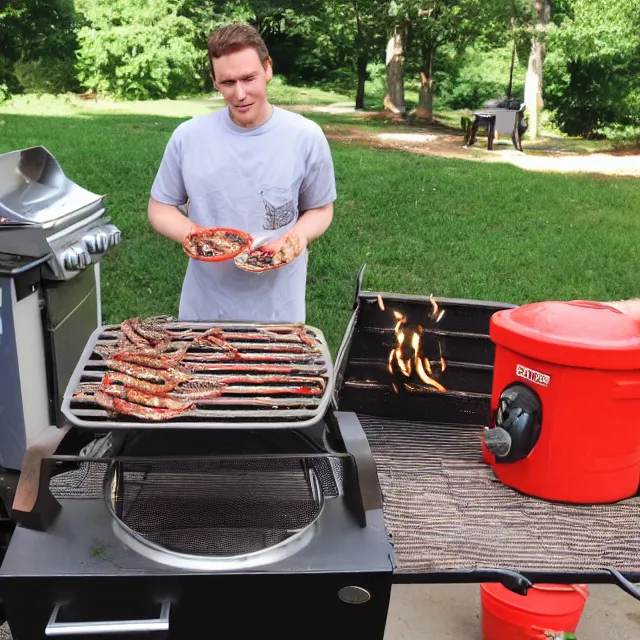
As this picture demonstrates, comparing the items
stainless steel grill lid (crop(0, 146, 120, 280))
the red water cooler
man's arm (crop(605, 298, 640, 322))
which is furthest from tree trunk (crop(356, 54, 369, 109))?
the red water cooler

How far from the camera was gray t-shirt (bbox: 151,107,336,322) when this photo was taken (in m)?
2.51

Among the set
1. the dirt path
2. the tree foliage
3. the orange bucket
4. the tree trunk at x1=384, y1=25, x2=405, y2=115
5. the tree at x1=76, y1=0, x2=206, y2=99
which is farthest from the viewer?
the tree at x1=76, y1=0, x2=206, y2=99

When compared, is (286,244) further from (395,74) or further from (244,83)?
(395,74)

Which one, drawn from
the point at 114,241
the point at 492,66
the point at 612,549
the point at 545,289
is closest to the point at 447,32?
the point at 492,66

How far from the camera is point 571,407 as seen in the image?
1812 millimetres

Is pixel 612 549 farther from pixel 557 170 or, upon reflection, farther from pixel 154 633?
pixel 557 170

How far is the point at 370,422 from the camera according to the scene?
8.39ft

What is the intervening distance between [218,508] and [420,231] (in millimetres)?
6714

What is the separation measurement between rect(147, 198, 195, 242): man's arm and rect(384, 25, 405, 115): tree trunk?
2023 cm

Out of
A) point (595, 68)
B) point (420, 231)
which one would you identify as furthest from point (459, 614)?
point (595, 68)

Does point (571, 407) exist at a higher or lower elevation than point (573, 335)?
lower

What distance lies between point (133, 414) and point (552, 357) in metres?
0.99

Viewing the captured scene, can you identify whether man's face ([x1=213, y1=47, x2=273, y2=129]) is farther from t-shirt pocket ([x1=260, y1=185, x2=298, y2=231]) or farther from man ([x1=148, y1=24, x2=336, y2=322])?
t-shirt pocket ([x1=260, y1=185, x2=298, y2=231])

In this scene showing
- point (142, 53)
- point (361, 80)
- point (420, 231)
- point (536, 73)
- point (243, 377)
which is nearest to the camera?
point (243, 377)
